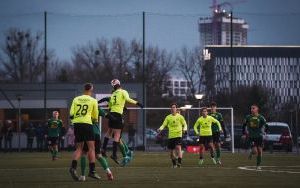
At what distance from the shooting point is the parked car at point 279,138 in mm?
48031

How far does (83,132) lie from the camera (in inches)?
717

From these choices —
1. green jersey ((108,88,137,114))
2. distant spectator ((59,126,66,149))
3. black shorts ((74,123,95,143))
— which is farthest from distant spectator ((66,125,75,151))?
black shorts ((74,123,95,143))

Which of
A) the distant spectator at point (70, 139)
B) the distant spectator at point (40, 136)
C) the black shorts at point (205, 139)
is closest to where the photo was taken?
the black shorts at point (205, 139)

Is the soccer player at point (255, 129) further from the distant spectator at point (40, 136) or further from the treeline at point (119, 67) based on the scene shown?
the treeline at point (119, 67)

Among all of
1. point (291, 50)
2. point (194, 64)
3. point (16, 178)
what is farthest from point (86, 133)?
point (291, 50)

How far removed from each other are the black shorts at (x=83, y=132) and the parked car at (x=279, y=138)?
30077mm

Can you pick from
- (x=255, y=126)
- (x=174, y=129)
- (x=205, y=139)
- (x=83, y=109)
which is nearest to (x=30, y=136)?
(x=205, y=139)

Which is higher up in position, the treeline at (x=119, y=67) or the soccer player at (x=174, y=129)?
the treeline at (x=119, y=67)

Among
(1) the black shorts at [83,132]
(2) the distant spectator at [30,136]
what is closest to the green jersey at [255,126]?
(1) the black shorts at [83,132]

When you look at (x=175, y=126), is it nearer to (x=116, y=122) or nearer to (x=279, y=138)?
(x=116, y=122)

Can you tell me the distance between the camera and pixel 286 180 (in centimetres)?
1791

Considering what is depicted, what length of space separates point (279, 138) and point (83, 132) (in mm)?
32571

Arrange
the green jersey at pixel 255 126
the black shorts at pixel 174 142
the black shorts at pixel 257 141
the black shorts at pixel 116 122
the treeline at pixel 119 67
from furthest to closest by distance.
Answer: the treeline at pixel 119 67 < the black shorts at pixel 174 142 < the green jersey at pixel 255 126 < the black shorts at pixel 257 141 < the black shorts at pixel 116 122

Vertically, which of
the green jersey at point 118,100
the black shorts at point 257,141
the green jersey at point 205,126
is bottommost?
the black shorts at point 257,141
